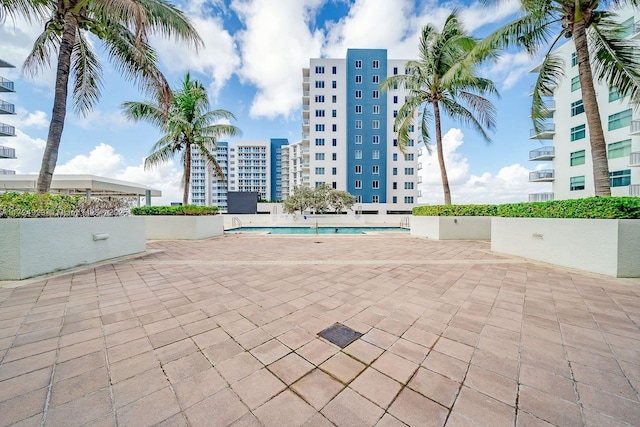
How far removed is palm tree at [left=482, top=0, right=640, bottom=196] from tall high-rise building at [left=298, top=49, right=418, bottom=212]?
29236mm

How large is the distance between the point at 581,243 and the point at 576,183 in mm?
25576

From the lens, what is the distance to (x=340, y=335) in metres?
2.51

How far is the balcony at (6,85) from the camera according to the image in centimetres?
2356

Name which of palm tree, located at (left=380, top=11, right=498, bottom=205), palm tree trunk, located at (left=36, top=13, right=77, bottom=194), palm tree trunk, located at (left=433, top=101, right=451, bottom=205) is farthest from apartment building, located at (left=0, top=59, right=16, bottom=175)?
palm tree trunk, located at (left=433, top=101, right=451, bottom=205)

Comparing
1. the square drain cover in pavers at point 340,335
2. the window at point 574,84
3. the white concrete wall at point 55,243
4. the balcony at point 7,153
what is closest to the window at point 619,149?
the window at point 574,84

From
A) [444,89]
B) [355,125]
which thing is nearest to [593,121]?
[444,89]

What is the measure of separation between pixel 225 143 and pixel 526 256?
78677 millimetres

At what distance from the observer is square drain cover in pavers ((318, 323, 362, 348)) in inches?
93.7

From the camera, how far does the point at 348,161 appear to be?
36.5 meters

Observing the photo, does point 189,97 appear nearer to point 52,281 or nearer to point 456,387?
point 52,281

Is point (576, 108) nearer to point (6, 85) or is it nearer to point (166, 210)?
point (166, 210)

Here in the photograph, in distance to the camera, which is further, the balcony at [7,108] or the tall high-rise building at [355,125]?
the tall high-rise building at [355,125]

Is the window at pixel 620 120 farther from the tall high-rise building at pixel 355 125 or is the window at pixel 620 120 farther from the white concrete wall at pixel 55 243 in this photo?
the white concrete wall at pixel 55 243

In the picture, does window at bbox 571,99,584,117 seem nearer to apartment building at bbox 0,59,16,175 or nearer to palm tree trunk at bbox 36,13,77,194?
palm tree trunk at bbox 36,13,77,194
